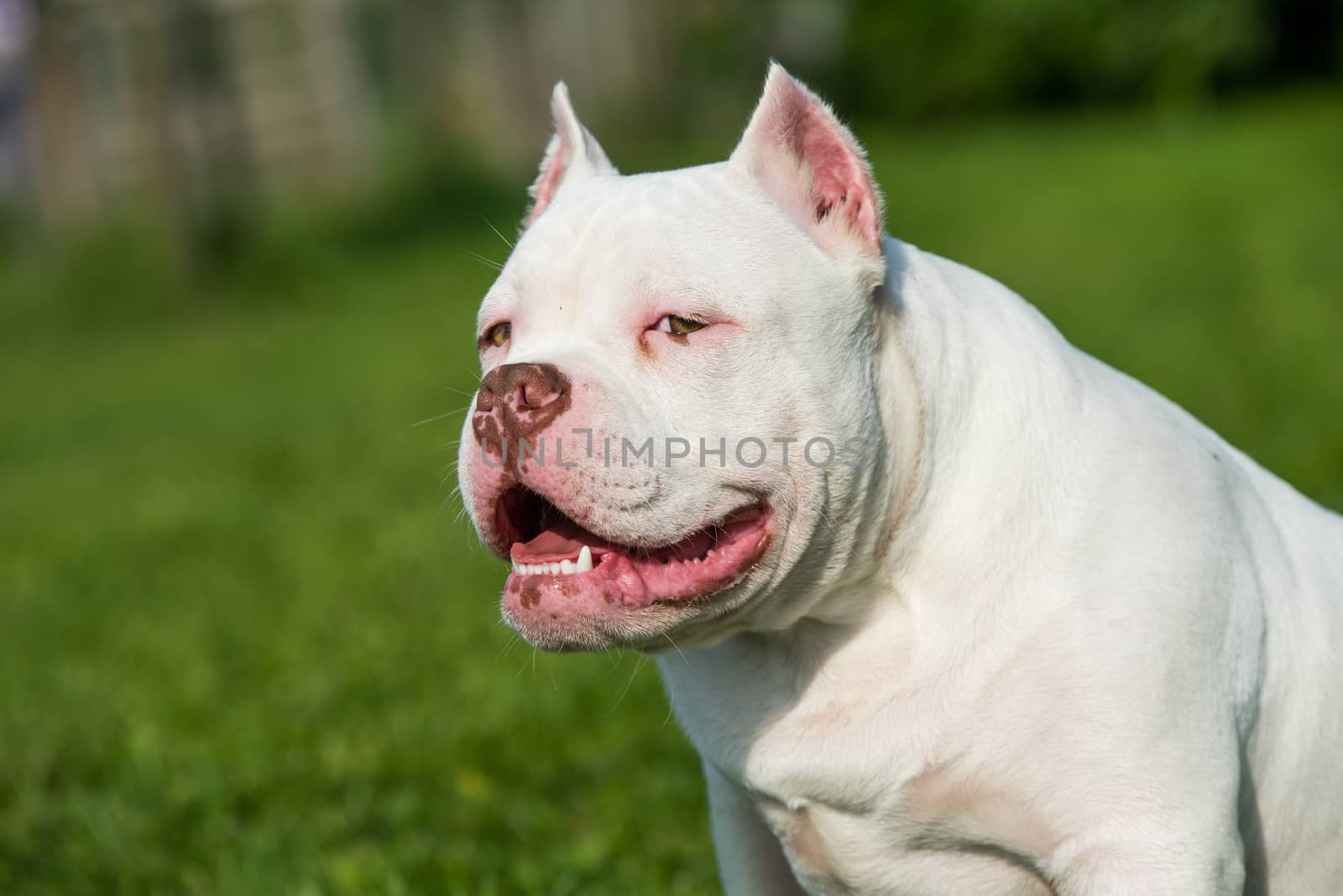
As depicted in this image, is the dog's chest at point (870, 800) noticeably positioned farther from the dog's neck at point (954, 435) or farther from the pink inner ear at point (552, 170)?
the pink inner ear at point (552, 170)

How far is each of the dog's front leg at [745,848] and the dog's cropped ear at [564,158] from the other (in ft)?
3.83

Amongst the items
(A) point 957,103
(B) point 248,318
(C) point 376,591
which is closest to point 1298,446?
(C) point 376,591

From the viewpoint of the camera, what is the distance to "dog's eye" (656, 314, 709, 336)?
8.02ft

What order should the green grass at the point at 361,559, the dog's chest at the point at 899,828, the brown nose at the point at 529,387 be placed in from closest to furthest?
the brown nose at the point at 529,387 < the dog's chest at the point at 899,828 < the green grass at the point at 361,559

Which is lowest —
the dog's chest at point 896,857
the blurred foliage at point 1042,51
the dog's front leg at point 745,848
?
the blurred foliage at point 1042,51

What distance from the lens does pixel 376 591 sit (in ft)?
21.1

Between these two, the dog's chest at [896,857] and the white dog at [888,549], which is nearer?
the white dog at [888,549]

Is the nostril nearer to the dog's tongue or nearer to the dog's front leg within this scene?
the dog's tongue

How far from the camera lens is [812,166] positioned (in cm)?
263

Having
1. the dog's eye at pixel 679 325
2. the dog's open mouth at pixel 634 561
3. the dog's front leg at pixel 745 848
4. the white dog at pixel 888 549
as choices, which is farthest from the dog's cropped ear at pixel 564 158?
the dog's front leg at pixel 745 848

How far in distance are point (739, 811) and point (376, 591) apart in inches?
150

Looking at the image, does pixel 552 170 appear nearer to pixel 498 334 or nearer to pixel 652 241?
pixel 498 334

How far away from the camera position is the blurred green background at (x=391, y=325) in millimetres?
4301

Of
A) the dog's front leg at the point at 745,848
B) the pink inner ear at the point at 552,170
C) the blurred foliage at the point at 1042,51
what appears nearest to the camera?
the dog's front leg at the point at 745,848
